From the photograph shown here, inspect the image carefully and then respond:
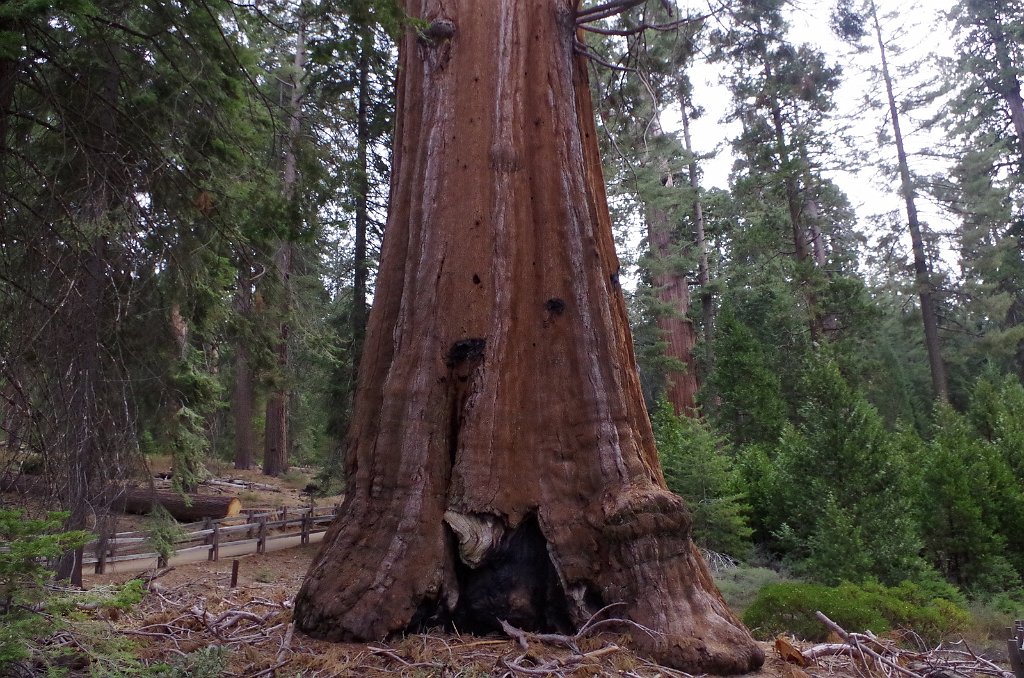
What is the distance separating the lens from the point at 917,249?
2659cm

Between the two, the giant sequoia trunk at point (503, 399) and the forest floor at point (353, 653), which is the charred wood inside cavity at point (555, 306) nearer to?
the giant sequoia trunk at point (503, 399)

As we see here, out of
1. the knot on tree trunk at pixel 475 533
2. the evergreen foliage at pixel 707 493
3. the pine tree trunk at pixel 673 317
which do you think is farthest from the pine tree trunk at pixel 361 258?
the pine tree trunk at pixel 673 317

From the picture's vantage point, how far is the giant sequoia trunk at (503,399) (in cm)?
407

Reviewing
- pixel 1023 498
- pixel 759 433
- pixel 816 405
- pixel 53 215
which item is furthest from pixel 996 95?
pixel 53 215

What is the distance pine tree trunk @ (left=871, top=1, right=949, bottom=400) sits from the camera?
84.4 feet

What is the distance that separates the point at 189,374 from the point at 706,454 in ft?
26.2

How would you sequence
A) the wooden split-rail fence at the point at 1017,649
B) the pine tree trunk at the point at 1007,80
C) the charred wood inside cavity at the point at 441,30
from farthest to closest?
the pine tree trunk at the point at 1007,80
the charred wood inside cavity at the point at 441,30
the wooden split-rail fence at the point at 1017,649

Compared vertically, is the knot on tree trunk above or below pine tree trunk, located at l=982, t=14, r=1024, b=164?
below

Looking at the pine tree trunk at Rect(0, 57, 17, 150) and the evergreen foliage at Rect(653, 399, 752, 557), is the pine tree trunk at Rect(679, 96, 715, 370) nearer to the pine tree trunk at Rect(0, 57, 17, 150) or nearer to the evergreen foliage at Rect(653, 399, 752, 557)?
the evergreen foliage at Rect(653, 399, 752, 557)

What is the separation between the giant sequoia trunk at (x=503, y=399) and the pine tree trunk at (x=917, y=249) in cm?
2457

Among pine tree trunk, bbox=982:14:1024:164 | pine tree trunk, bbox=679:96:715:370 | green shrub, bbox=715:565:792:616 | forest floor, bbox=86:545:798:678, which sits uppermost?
pine tree trunk, bbox=982:14:1024:164

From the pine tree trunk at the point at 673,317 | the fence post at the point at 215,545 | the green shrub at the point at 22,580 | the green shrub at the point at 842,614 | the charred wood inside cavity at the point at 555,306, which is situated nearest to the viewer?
the green shrub at the point at 22,580

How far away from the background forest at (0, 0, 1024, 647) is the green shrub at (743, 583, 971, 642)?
136 centimetres

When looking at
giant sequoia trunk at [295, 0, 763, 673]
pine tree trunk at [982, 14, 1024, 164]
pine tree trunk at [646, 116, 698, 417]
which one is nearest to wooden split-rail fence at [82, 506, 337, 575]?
giant sequoia trunk at [295, 0, 763, 673]
